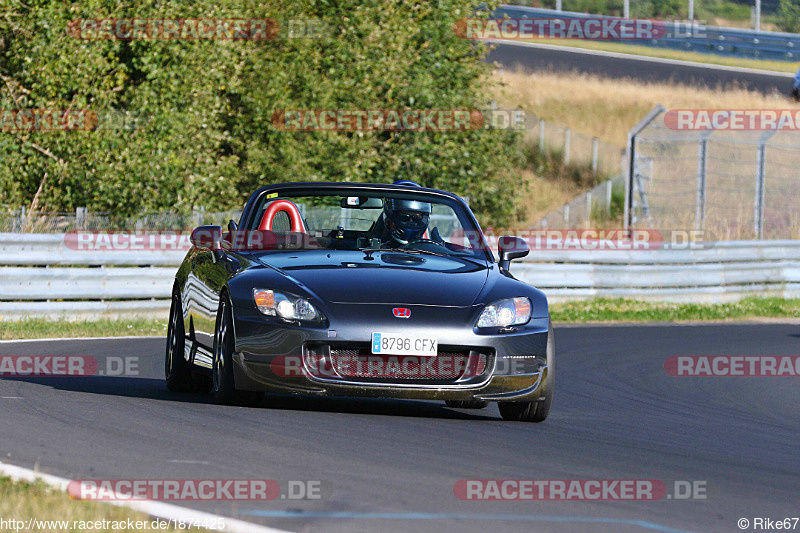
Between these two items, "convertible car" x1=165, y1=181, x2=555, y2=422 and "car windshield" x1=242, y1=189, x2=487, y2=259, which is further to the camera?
"car windshield" x1=242, y1=189, x2=487, y2=259

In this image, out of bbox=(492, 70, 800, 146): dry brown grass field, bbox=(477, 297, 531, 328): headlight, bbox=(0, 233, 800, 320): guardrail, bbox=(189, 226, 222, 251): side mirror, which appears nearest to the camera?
bbox=(477, 297, 531, 328): headlight

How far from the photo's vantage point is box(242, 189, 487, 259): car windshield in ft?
30.1

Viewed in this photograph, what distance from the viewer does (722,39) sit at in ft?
166

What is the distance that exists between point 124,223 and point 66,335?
24.0 ft

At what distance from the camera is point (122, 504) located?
16.7 ft

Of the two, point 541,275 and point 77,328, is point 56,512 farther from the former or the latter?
point 541,275

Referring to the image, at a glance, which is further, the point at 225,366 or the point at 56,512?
the point at 225,366

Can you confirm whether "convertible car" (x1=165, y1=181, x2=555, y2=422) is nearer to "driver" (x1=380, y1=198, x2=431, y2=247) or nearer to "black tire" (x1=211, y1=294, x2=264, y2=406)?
"black tire" (x1=211, y1=294, x2=264, y2=406)

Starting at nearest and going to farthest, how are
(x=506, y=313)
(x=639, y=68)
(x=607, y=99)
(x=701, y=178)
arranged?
1. (x=506, y=313)
2. (x=701, y=178)
3. (x=607, y=99)
4. (x=639, y=68)

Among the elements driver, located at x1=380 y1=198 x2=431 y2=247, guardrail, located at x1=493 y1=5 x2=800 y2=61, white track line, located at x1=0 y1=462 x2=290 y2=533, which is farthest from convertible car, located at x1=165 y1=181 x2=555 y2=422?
guardrail, located at x1=493 y1=5 x2=800 y2=61

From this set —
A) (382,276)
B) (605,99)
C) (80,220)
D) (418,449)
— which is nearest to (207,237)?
(382,276)

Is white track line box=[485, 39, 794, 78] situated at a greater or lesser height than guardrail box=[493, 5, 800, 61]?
lesser

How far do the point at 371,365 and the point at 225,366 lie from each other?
36.1 inches

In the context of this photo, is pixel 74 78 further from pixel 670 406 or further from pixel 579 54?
pixel 579 54
